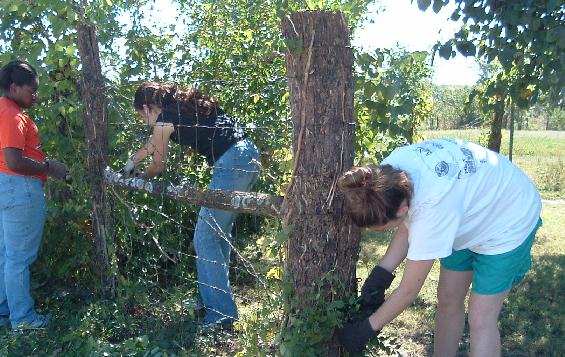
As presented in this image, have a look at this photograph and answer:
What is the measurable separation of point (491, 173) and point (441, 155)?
234mm

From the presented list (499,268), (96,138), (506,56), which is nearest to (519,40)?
(506,56)

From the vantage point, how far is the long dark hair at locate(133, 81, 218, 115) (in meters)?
3.52

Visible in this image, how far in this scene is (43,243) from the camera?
441 cm

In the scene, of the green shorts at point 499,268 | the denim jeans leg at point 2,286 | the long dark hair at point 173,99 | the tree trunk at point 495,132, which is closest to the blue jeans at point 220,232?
the long dark hair at point 173,99

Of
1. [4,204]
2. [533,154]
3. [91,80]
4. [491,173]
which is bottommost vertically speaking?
[533,154]

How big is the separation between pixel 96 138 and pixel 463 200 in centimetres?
249

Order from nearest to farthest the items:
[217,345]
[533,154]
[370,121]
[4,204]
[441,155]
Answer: [441,155], [370,121], [217,345], [4,204], [533,154]

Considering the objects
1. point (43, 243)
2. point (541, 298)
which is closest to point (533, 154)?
point (541, 298)

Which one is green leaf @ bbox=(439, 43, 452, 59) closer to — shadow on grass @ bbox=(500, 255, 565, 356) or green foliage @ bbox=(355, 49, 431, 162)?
green foliage @ bbox=(355, 49, 431, 162)

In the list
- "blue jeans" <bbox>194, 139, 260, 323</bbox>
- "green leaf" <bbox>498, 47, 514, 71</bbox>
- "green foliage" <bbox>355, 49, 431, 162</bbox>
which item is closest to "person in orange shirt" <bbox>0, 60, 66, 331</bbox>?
"blue jeans" <bbox>194, 139, 260, 323</bbox>

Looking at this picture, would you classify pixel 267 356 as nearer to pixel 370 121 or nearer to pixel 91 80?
pixel 370 121

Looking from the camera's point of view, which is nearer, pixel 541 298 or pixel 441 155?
pixel 441 155

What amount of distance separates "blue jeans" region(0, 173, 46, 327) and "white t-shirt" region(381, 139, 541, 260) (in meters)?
2.38

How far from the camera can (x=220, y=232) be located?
3.56 meters
